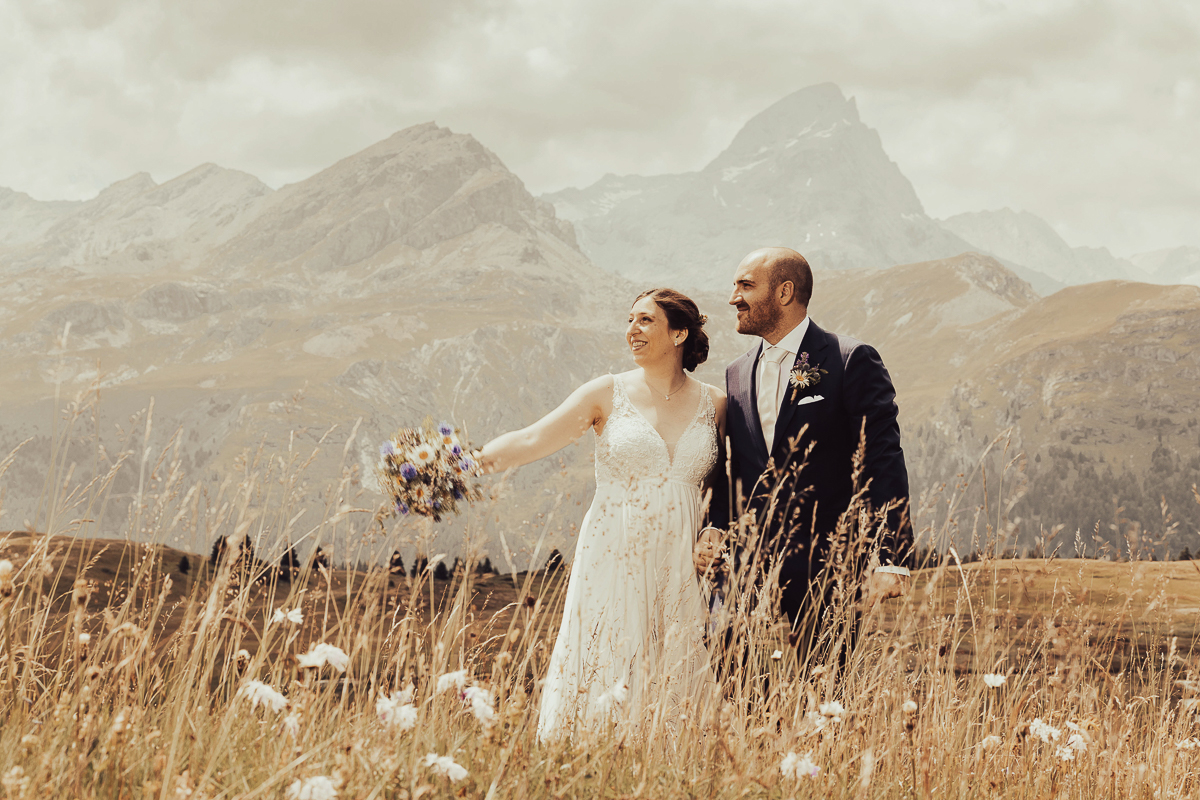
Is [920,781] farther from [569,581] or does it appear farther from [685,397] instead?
[685,397]

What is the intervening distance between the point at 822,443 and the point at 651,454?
80 cm

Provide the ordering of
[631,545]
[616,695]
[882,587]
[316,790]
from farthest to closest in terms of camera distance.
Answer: [631,545] → [882,587] → [616,695] → [316,790]

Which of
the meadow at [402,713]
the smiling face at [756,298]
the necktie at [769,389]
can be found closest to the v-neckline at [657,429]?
the necktie at [769,389]

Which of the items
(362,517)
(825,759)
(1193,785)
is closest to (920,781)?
(825,759)

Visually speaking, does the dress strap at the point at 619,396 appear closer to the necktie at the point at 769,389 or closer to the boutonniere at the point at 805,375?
the necktie at the point at 769,389

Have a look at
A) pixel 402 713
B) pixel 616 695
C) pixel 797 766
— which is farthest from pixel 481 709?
pixel 797 766

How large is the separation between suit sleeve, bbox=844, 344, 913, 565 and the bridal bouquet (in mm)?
1691

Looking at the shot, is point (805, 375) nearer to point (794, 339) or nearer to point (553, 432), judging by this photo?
point (794, 339)

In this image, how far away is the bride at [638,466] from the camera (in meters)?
3.63

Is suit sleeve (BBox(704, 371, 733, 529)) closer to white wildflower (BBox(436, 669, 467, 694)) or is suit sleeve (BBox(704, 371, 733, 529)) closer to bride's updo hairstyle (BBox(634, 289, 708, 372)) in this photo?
bride's updo hairstyle (BBox(634, 289, 708, 372))

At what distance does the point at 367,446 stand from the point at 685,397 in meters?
176

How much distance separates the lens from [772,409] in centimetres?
385

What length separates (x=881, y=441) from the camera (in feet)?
11.8

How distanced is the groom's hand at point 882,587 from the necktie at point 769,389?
89 cm
